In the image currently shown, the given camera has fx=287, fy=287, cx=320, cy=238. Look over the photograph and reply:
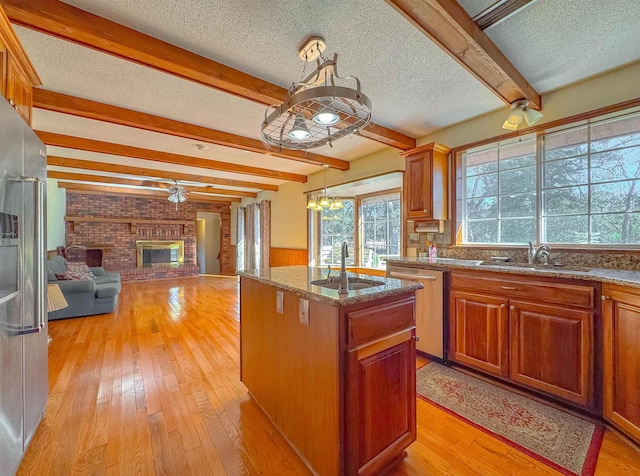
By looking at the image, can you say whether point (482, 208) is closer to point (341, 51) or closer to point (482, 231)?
point (482, 231)

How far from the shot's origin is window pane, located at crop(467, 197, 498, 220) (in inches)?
120

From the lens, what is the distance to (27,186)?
1.46m

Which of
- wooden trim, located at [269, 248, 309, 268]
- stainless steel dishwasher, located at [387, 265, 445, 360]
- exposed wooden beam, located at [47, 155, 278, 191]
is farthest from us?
wooden trim, located at [269, 248, 309, 268]

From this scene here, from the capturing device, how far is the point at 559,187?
8.54 ft

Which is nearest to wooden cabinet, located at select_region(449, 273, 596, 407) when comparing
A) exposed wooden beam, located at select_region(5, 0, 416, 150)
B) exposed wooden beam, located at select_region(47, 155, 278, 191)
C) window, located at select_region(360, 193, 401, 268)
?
window, located at select_region(360, 193, 401, 268)

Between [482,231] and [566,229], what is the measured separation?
719 millimetres

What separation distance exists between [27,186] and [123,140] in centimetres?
277

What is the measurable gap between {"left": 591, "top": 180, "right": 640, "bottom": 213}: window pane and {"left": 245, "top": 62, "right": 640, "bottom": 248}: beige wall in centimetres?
65

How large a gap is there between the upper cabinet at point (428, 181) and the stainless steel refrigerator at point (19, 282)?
3.16 m

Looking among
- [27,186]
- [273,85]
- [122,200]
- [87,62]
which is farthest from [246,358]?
[122,200]

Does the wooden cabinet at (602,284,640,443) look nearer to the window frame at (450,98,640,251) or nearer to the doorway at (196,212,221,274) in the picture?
the window frame at (450,98,640,251)

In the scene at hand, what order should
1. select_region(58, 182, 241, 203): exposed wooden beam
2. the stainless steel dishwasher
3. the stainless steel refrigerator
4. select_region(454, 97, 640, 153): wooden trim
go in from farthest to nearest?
1. select_region(58, 182, 241, 203): exposed wooden beam
2. the stainless steel dishwasher
3. select_region(454, 97, 640, 153): wooden trim
4. the stainless steel refrigerator

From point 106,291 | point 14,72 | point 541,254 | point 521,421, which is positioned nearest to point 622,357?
point 521,421

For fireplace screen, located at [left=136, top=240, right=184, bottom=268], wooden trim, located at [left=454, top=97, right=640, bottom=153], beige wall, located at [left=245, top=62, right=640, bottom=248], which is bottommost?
fireplace screen, located at [left=136, top=240, right=184, bottom=268]
